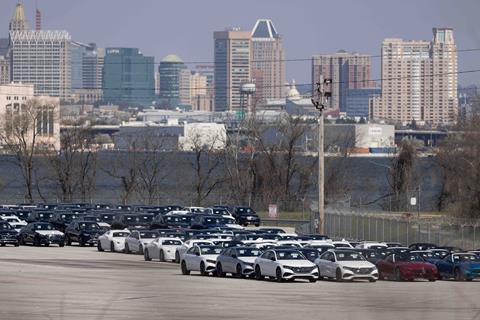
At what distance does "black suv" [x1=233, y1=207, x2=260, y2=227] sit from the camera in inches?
3725

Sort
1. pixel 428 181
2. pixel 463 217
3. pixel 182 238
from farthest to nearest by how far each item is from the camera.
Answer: pixel 428 181 < pixel 463 217 < pixel 182 238

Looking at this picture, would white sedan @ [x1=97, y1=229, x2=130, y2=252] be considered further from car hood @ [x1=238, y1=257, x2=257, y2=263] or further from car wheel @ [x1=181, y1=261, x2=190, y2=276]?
car hood @ [x1=238, y1=257, x2=257, y2=263]

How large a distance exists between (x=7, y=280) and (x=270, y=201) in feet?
219

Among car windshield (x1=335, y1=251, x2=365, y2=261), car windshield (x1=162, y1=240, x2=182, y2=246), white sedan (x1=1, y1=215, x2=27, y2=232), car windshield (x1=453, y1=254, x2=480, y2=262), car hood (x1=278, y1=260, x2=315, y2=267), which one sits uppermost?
car windshield (x1=335, y1=251, x2=365, y2=261)

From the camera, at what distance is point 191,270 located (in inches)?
2130

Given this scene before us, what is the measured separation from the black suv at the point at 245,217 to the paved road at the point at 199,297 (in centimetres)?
3798

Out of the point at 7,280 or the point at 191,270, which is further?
the point at 191,270

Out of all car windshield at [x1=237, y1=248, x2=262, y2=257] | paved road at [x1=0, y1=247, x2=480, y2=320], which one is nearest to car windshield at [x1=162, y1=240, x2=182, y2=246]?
paved road at [x1=0, y1=247, x2=480, y2=320]

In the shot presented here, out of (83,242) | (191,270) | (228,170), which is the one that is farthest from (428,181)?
(191,270)

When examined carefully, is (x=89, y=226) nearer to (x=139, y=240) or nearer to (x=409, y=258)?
(x=139, y=240)

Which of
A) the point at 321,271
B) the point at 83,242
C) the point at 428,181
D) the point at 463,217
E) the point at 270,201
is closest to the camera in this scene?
the point at 321,271

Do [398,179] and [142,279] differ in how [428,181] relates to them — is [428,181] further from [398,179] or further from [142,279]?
[142,279]

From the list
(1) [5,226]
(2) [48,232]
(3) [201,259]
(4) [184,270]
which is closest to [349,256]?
(3) [201,259]

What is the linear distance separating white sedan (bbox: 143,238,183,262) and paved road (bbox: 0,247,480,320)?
589 centimetres
